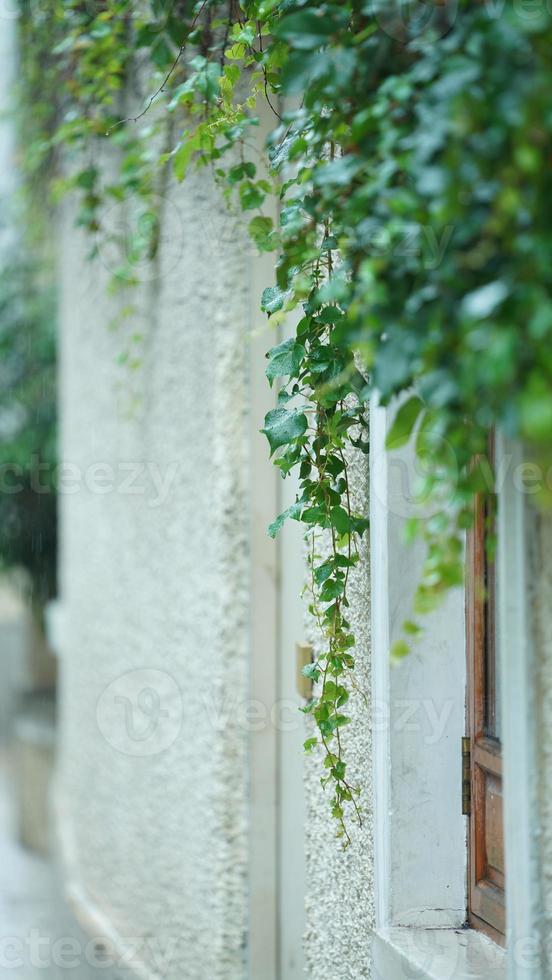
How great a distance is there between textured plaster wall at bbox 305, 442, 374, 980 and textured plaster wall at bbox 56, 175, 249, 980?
1.64ft

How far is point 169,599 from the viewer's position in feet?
9.52

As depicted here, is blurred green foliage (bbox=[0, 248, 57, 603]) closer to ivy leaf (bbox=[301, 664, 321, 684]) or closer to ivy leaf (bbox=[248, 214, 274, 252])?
ivy leaf (bbox=[248, 214, 274, 252])

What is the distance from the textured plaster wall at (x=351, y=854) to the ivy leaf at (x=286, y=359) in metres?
0.24

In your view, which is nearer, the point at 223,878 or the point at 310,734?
the point at 310,734

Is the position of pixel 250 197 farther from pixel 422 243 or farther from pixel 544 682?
pixel 544 682

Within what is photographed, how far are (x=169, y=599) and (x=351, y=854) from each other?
1.18 metres

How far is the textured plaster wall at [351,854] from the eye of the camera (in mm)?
1777

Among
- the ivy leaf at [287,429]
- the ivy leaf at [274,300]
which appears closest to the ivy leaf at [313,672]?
the ivy leaf at [287,429]

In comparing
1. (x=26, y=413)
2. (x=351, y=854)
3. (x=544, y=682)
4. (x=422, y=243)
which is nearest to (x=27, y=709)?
(x=26, y=413)

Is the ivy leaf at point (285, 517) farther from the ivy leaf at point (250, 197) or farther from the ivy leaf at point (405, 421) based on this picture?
the ivy leaf at point (250, 197)

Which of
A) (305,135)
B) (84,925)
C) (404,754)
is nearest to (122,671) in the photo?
Answer: (84,925)

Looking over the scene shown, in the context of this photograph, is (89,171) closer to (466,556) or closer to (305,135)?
(305,135)

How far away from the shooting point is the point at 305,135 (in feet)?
4.83

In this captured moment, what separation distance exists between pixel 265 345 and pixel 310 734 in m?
1.00
